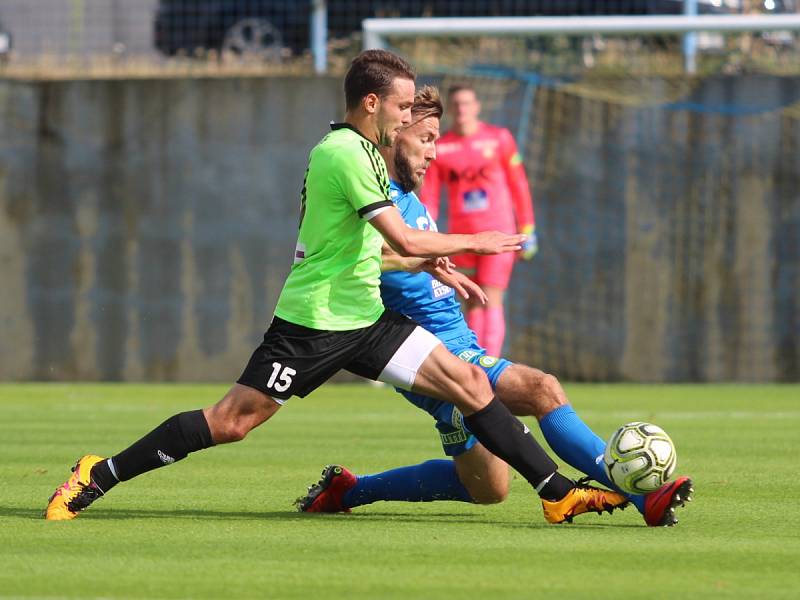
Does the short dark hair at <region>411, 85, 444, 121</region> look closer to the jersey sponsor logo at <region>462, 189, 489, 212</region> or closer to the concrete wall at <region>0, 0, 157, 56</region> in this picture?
the jersey sponsor logo at <region>462, 189, 489, 212</region>

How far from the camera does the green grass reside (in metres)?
4.48

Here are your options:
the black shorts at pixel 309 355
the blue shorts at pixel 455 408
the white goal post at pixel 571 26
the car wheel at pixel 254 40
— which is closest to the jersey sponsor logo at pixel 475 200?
the white goal post at pixel 571 26

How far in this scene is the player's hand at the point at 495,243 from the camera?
5.66 metres

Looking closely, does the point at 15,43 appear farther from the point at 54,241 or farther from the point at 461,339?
the point at 461,339

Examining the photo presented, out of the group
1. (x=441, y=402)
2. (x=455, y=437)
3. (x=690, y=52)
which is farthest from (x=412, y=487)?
(x=690, y=52)

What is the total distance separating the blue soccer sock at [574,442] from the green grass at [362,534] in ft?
0.73

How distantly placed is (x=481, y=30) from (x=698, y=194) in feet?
8.75

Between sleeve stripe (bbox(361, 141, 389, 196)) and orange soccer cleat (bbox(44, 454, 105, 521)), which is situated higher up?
sleeve stripe (bbox(361, 141, 389, 196))

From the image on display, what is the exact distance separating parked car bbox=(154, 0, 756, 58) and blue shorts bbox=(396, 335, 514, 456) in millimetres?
9935

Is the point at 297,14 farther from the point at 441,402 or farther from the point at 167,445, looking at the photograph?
the point at 167,445

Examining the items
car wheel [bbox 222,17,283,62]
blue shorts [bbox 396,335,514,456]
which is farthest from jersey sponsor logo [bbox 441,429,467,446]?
car wheel [bbox 222,17,283,62]

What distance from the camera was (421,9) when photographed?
642 inches

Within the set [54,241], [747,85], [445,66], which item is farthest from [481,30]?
[54,241]

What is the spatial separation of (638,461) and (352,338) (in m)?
Answer: 1.20
